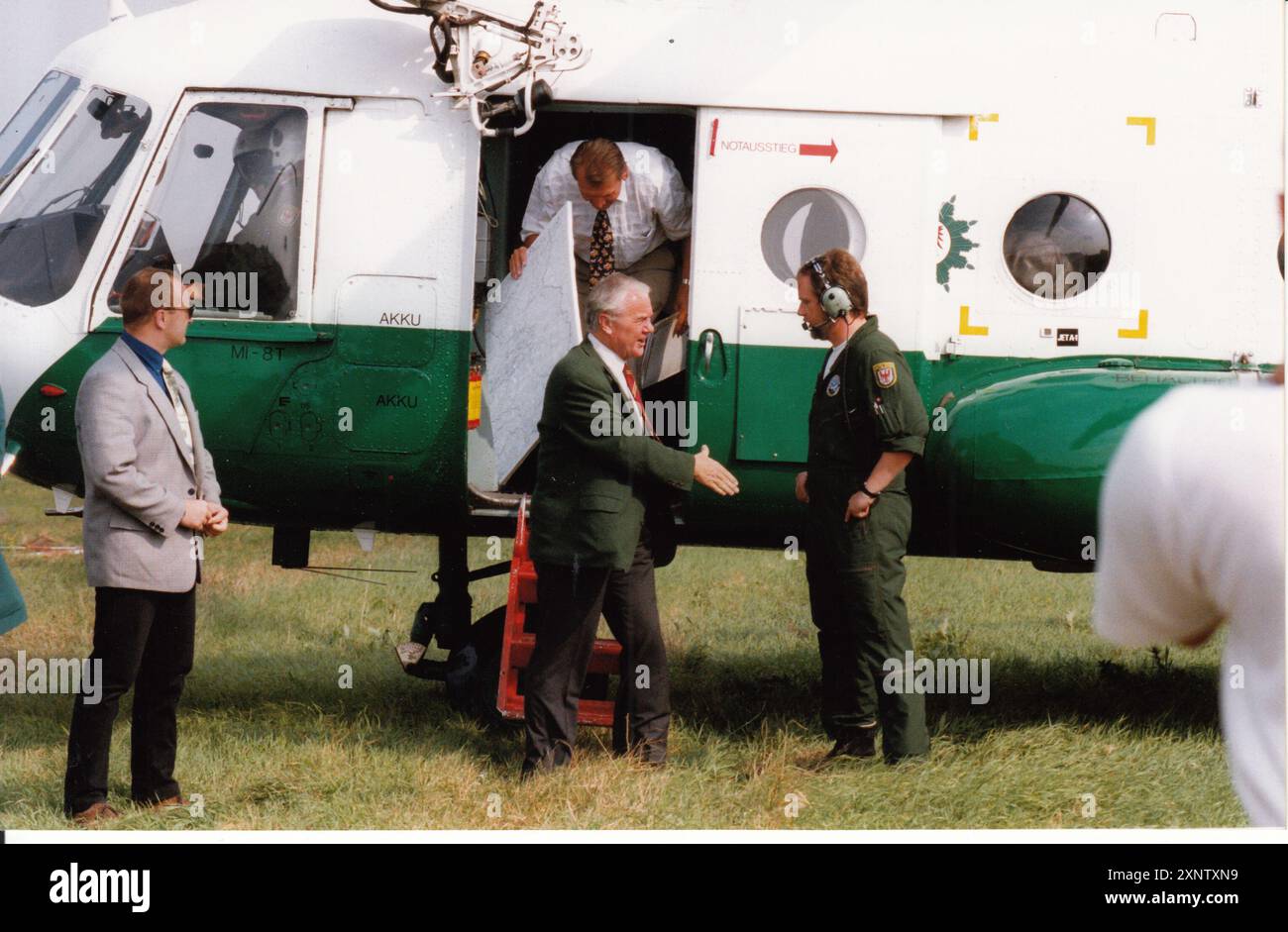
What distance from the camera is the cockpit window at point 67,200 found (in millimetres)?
5211

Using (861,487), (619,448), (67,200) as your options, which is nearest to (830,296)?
(861,487)

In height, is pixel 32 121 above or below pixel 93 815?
above

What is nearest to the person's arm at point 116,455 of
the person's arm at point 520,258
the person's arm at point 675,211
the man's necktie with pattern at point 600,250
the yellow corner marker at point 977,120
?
the person's arm at point 520,258

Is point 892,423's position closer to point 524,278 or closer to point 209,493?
point 524,278

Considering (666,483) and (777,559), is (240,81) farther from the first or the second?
(777,559)

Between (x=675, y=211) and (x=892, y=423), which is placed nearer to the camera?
(x=892, y=423)

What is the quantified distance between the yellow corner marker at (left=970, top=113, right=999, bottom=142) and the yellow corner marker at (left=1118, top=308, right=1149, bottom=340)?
34.7 inches

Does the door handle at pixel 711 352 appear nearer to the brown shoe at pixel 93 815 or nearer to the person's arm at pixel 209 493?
the person's arm at pixel 209 493

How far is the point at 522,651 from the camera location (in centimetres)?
518

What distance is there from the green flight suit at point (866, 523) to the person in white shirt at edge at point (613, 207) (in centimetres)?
79

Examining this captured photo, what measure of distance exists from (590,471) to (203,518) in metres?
1.24

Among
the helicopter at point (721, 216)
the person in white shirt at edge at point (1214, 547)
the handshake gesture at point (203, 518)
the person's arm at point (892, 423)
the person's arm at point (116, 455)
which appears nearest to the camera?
the person in white shirt at edge at point (1214, 547)

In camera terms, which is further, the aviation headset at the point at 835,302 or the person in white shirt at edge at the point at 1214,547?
the aviation headset at the point at 835,302

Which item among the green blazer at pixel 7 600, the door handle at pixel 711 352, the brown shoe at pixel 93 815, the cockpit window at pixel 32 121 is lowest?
the brown shoe at pixel 93 815
